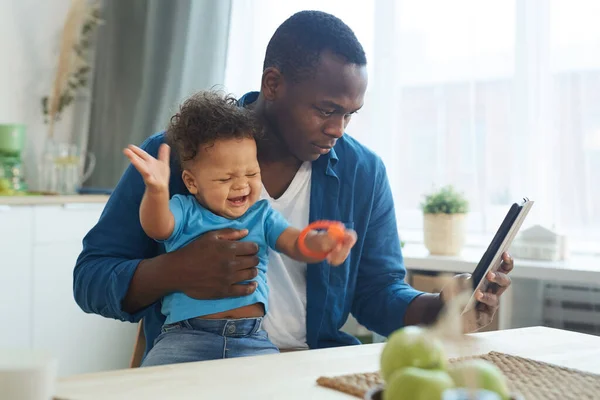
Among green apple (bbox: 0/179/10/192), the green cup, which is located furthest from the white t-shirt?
the green cup

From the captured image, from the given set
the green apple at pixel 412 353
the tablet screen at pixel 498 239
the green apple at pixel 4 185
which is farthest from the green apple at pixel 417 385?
the green apple at pixel 4 185

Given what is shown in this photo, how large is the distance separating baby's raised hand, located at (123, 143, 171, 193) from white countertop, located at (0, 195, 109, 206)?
1.70m

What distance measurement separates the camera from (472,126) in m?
3.26

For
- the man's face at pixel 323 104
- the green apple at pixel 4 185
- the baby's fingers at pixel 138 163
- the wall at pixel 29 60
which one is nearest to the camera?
the baby's fingers at pixel 138 163

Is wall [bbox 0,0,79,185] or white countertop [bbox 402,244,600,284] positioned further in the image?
wall [bbox 0,0,79,185]

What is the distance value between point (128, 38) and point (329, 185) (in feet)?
7.39

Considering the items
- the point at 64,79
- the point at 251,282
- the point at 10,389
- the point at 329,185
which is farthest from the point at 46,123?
the point at 10,389

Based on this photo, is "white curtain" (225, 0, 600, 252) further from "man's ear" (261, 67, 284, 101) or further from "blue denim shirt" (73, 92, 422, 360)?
"man's ear" (261, 67, 284, 101)

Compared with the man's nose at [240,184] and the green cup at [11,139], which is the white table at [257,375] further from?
the green cup at [11,139]

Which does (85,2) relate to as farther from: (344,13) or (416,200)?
(416,200)

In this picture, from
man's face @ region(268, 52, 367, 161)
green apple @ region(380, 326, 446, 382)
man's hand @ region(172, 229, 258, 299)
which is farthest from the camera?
man's face @ region(268, 52, 367, 161)

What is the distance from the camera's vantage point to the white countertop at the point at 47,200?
114 inches

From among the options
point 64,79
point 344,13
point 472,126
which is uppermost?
point 344,13

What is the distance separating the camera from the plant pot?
293 centimetres
